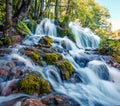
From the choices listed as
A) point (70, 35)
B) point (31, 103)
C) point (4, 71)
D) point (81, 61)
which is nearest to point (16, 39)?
point (81, 61)

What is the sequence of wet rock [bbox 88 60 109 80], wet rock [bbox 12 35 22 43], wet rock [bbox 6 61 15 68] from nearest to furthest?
wet rock [bbox 6 61 15 68] → wet rock [bbox 88 60 109 80] → wet rock [bbox 12 35 22 43]

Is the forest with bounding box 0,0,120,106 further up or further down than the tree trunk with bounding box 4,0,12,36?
further down

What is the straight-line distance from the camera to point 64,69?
32.1ft

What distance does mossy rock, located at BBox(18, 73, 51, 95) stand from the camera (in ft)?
25.1

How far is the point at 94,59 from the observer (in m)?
12.7

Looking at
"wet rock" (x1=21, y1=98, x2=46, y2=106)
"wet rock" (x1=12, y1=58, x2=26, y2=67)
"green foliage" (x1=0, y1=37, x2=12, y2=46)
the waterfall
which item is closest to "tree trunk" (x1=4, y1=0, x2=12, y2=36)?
"green foliage" (x1=0, y1=37, x2=12, y2=46)

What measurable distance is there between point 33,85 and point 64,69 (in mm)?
2244

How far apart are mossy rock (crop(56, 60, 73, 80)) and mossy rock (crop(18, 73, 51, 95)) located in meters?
1.54

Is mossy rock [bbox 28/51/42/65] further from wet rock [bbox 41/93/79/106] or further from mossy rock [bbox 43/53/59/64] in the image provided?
wet rock [bbox 41/93/79/106]

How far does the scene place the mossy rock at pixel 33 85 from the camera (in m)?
7.66

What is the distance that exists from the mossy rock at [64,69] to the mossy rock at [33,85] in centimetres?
154

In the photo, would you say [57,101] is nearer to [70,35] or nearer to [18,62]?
[18,62]

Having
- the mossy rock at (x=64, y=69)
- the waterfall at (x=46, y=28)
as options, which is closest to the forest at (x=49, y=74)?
the mossy rock at (x=64, y=69)

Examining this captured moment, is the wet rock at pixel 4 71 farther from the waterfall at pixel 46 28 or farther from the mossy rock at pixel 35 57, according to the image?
the waterfall at pixel 46 28
